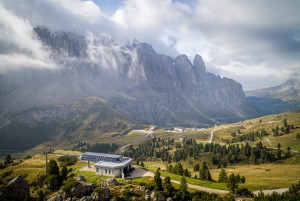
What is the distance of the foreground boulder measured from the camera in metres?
94.2

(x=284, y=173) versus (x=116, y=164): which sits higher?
(x=116, y=164)

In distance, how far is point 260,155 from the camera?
191875 millimetres

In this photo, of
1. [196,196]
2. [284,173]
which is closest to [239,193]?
[196,196]

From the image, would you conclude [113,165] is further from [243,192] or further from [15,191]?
[243,192]

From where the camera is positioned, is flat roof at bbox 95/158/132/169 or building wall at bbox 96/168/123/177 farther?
building wall at bbox 96/168/123/177

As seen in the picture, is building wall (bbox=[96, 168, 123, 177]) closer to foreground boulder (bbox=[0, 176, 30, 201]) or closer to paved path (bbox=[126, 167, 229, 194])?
paved path (bbox=[126, 167, 229, 194])

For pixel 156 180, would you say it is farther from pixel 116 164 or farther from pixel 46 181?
pixel 46 181

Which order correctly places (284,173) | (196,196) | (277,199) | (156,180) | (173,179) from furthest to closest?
(284,173) → (173,179) → (156,180) → (196,196) → (277,199)

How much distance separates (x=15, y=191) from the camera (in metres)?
95.8

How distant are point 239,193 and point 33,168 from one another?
111 meters

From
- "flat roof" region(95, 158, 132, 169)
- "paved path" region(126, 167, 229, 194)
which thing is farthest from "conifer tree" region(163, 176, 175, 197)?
"flat roof" region(95, 158, 132, 169)

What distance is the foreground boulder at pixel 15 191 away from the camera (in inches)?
3711

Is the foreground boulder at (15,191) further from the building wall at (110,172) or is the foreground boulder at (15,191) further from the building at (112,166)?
the building wall at (110,172)

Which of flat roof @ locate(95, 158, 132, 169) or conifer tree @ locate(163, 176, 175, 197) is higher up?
flat roof @ locate(95, 158, 132, 169)
